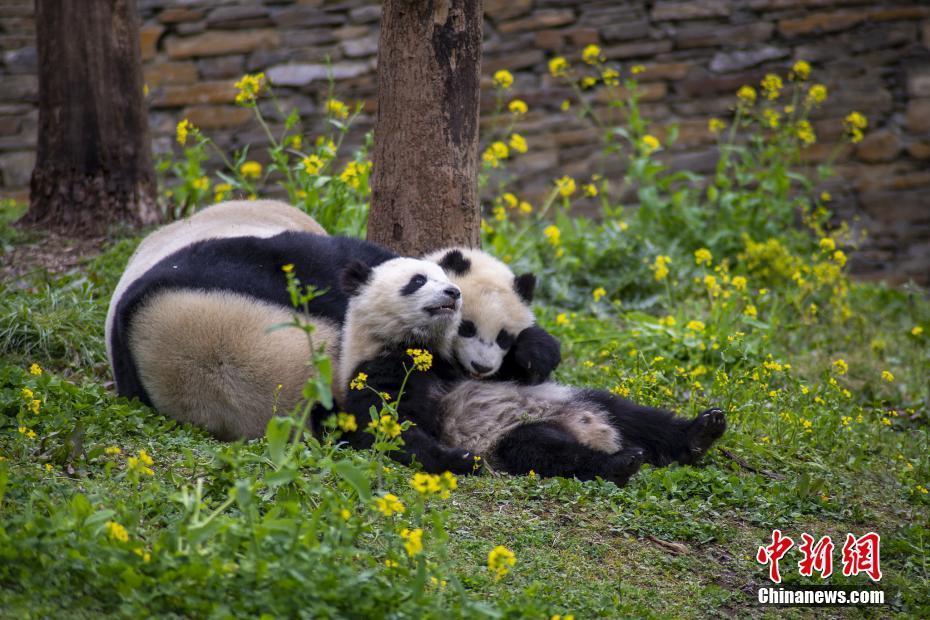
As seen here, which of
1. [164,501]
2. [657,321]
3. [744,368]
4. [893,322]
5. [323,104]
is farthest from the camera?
[323,104]

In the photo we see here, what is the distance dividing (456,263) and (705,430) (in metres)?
1.24

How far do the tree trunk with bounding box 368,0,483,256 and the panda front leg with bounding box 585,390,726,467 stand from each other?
4.19ft

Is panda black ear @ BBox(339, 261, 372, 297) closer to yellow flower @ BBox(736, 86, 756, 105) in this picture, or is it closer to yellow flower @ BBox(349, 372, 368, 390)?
yellow flower @ BBox(349, 372, 368, 390)

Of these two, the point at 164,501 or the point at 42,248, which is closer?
the point at 164,501

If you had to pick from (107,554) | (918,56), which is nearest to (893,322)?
(918,56)

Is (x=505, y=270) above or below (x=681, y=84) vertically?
below

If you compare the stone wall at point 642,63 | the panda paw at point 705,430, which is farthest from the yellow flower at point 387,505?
the stone wall at point 642,63

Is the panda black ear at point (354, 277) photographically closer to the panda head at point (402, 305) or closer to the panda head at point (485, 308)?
the panda head at point (402, 305)

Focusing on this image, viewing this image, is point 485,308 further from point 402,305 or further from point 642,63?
point 642,63

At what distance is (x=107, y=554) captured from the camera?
92.1 inches

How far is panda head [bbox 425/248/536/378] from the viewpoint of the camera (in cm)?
412

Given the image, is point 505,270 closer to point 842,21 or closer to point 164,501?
point 164,501

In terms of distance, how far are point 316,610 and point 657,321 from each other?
3.98 metres

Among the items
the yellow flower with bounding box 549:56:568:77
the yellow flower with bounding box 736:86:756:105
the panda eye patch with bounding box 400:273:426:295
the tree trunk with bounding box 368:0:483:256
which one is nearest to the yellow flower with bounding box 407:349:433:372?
the panda eye patch with bounding box 400:273:426:295
